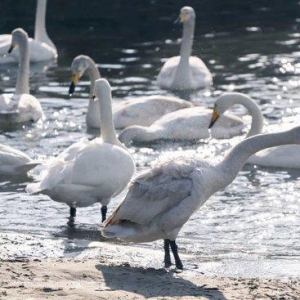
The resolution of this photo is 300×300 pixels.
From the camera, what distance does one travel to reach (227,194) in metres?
11.5

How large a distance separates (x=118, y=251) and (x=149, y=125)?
6.26 metres

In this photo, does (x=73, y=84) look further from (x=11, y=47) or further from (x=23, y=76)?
(x=11, y=47)

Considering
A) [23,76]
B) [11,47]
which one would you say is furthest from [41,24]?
[23,76]

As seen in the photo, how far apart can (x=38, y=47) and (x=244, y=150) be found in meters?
11.6

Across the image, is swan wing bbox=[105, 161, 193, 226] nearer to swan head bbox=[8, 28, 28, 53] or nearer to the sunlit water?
the sunlit water

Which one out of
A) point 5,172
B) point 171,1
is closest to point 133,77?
point 5,172

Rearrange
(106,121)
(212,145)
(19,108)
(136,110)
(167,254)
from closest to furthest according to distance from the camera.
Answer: (167,254) < (106,121) < (212,145) < (136,110) < (19,108)

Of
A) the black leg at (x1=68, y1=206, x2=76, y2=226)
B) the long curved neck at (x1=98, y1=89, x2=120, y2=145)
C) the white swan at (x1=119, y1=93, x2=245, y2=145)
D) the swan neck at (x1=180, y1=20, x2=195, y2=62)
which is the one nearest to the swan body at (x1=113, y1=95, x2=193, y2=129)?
the white swan at (x1=119, y1=93, x2=245, y2=145)

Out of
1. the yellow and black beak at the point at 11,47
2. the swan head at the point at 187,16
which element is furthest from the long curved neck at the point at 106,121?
the yellow and black beak at the point at 11,47

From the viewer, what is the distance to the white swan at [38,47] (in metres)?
19.4

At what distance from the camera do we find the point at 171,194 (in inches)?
324

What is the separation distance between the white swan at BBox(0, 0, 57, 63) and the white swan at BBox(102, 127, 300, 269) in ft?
36.9

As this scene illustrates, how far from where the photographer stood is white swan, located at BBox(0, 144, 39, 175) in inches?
473

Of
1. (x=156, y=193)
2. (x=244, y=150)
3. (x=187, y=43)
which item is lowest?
(x=187, y=43)
